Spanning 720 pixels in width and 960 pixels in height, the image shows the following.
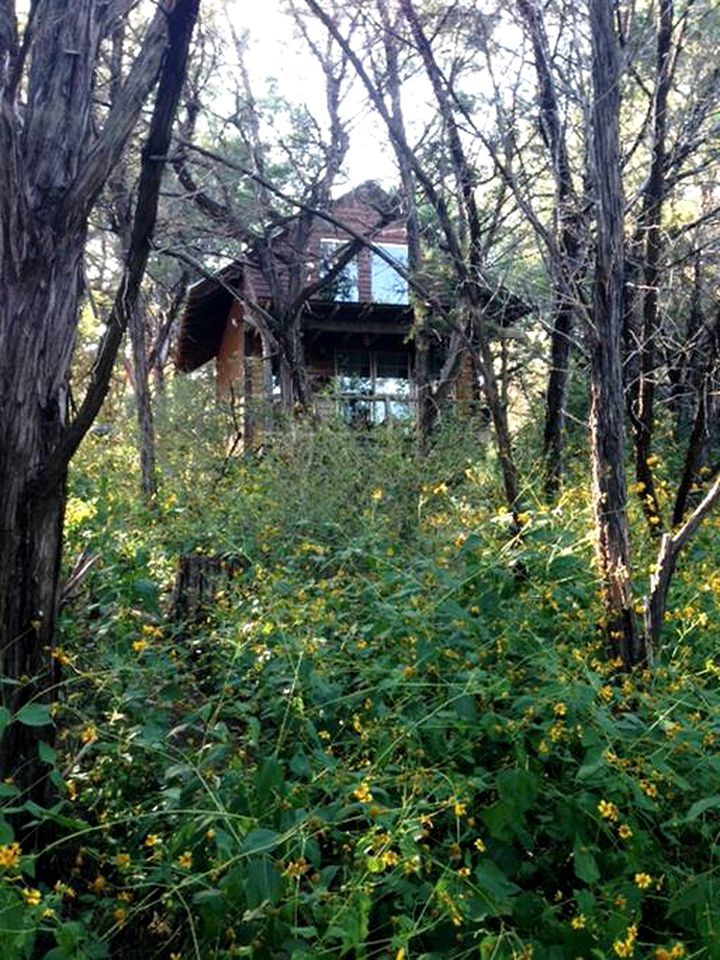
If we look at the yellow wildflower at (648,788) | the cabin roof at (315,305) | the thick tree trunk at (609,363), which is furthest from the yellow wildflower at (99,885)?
the cabin roof at (315,305)

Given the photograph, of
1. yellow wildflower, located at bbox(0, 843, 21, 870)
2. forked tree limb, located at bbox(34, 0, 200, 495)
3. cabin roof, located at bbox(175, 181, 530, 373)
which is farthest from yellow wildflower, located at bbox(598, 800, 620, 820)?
cabin roof, located at bbox(175, 181, 530, 373)

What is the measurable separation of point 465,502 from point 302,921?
3598mm

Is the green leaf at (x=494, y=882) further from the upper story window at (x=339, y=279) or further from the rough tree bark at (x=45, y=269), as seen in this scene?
the upper story window at (x=339, y=279)

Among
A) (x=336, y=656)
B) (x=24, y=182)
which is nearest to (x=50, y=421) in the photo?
(x=24, y=182)

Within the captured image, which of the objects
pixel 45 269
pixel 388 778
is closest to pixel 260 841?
pixel 388 778

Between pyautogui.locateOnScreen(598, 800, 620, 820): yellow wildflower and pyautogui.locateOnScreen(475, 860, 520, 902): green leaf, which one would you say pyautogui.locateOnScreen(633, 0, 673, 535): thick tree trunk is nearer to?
pyautogui.locateOnScreen(598, 800, 620, 820): yellow wildflower

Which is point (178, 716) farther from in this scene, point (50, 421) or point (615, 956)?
point (615, 956)

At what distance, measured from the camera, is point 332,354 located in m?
19.9

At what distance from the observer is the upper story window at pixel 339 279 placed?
52.4 feet

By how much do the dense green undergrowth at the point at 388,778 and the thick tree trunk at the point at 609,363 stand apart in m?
0.12

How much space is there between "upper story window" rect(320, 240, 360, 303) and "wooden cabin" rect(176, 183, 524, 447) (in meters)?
0.02

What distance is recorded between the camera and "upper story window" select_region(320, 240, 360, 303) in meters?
16.0

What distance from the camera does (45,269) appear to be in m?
2.82

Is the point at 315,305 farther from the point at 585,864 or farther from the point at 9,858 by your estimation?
the point at 9,858
